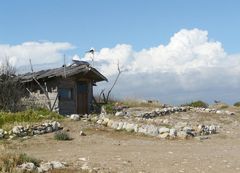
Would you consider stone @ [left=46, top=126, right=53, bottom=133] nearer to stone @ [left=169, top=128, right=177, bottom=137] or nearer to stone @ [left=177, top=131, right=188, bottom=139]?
stone @ [left=169, top=128, right=177, bottom=137]

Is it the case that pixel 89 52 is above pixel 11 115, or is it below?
above

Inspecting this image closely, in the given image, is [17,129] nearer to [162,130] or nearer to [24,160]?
[162,130]

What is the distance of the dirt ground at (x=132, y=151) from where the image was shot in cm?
1247

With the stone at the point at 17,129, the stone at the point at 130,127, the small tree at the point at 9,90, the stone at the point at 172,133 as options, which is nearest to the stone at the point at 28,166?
the stone at the point at 17,129

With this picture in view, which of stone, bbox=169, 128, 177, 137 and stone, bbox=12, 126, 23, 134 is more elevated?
stone, bbox=12, 126, 23, 134

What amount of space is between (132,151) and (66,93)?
62.7 ft

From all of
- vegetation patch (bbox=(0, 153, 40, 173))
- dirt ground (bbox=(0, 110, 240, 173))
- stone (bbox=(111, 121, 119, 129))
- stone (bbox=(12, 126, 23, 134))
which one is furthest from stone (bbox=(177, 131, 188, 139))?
vegetation patch (bbox=(0, 153, 40, 173))

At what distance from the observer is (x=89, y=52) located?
3703cm

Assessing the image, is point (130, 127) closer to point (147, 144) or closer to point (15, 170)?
point (147, 144)

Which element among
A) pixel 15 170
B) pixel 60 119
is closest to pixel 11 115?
pixel 60 119

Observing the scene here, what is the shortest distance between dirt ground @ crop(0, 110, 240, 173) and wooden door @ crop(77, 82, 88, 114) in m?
12.6

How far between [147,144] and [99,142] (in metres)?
1.86

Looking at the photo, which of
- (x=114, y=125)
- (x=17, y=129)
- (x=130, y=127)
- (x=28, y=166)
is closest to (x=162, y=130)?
(x=130, y=127)

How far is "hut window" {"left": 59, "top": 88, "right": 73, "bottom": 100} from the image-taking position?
33375 millimetres
